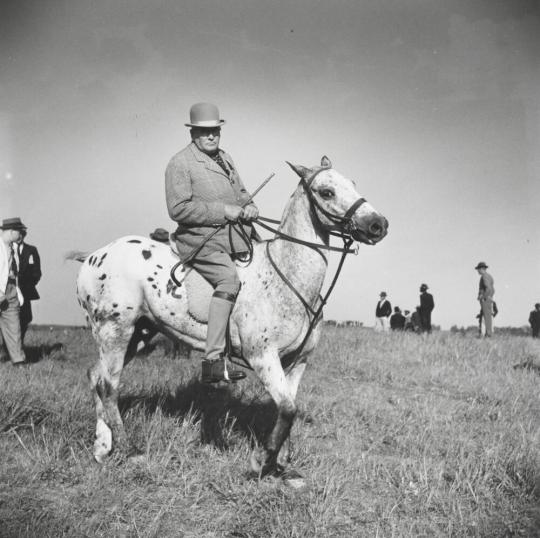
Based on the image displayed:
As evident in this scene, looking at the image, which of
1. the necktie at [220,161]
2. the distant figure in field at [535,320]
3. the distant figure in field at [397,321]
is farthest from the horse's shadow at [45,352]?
the distant figure in field at [535,320]

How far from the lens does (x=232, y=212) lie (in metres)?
5.09

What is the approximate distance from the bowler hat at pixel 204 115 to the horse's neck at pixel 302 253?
103 centimetres

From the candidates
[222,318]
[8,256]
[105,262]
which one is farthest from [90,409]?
[8,256]

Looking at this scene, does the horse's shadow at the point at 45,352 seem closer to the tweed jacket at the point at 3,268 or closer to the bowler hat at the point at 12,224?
the tweed jacket at the point at 3,268

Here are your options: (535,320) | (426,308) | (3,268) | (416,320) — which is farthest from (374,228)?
(535,320)

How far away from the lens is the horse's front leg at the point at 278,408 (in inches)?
183

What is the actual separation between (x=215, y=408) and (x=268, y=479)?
6.52 ft

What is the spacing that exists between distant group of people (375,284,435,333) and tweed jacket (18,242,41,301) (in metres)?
12.1

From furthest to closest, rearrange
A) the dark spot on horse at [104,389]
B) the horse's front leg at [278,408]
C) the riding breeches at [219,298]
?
1. the dark spot on horse at [104,389]
2. the riding breeches at [219,298]
3. the horse's front leg at [278,408]

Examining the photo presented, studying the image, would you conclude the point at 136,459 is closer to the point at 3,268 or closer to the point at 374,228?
the point at 374,228

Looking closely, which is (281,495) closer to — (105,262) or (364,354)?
(105,262)

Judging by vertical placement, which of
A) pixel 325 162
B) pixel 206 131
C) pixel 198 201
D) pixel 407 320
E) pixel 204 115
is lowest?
pixel 407 320

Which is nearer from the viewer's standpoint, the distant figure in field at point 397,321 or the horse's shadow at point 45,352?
the horse's shadow at point 45,352

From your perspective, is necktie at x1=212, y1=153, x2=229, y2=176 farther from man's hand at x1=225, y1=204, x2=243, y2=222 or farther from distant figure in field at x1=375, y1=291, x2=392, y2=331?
distant figure in field at x1=375, y1=291, x2=392, y2=331
